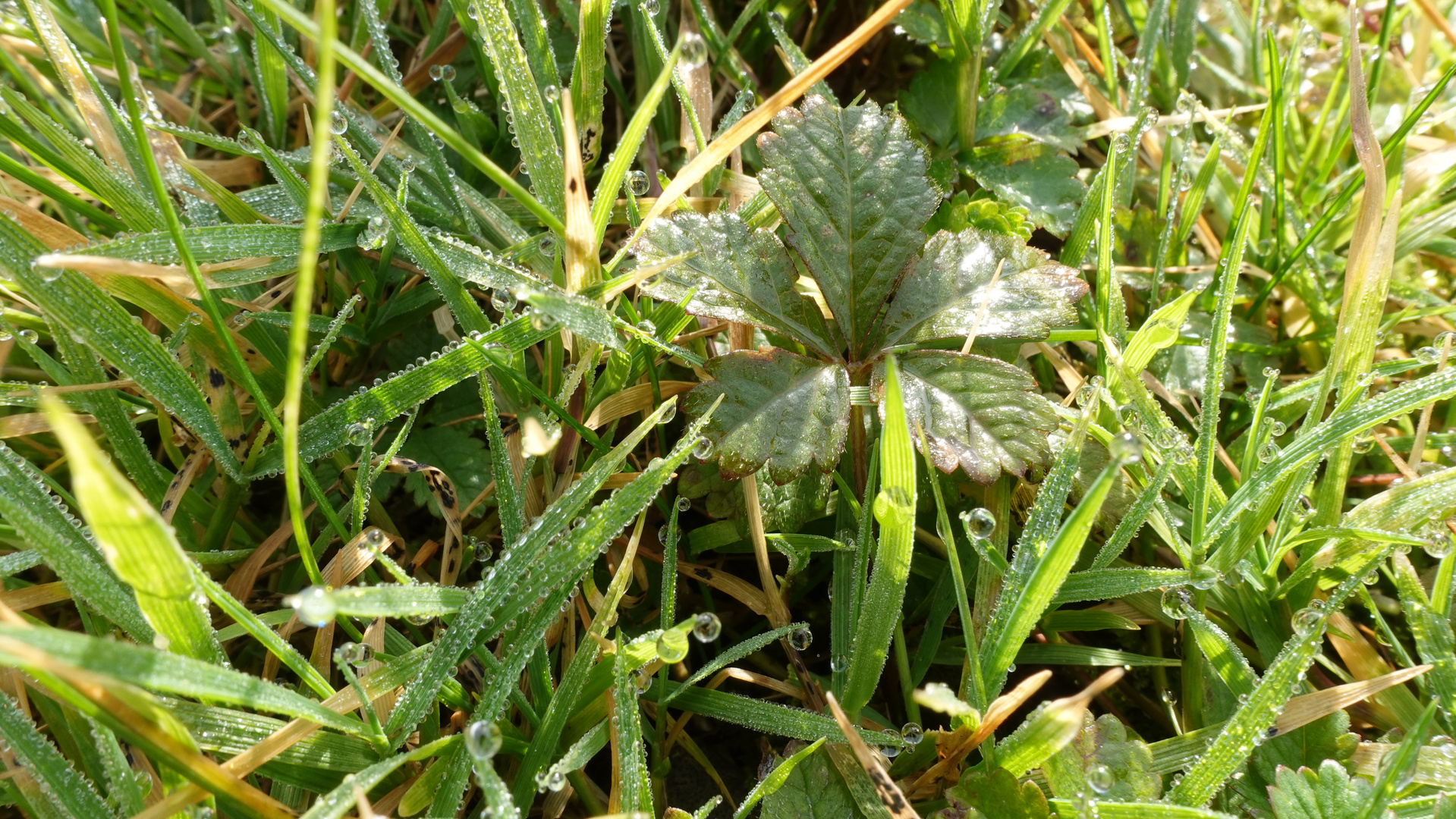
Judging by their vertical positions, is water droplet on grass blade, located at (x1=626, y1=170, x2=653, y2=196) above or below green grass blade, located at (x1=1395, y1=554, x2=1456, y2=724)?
above

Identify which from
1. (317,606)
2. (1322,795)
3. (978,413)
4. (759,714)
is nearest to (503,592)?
(317,606)

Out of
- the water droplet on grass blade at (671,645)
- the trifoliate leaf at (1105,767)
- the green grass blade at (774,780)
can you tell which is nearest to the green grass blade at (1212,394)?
the trifoliate leaf at (1105,767)

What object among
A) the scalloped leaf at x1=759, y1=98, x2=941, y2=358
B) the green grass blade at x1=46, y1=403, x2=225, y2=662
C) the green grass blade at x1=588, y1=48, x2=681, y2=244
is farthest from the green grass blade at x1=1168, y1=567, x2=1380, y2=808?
the green grass blade at x1=46, y1=403, x2=225, y2=662

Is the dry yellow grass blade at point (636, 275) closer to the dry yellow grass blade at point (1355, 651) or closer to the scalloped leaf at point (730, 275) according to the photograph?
the scalloped leaf at point (730, 275)

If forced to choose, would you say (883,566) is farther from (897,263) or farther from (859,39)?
(859,39)

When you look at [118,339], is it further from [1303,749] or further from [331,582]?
[1303,749]

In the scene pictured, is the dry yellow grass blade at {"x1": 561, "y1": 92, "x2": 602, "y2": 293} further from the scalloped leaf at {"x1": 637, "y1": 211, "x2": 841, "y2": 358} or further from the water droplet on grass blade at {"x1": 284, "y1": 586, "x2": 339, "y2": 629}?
the water droplet on grass blade at {"x1": 284, "y1": 586, "x2": 339, "y2": 629}
